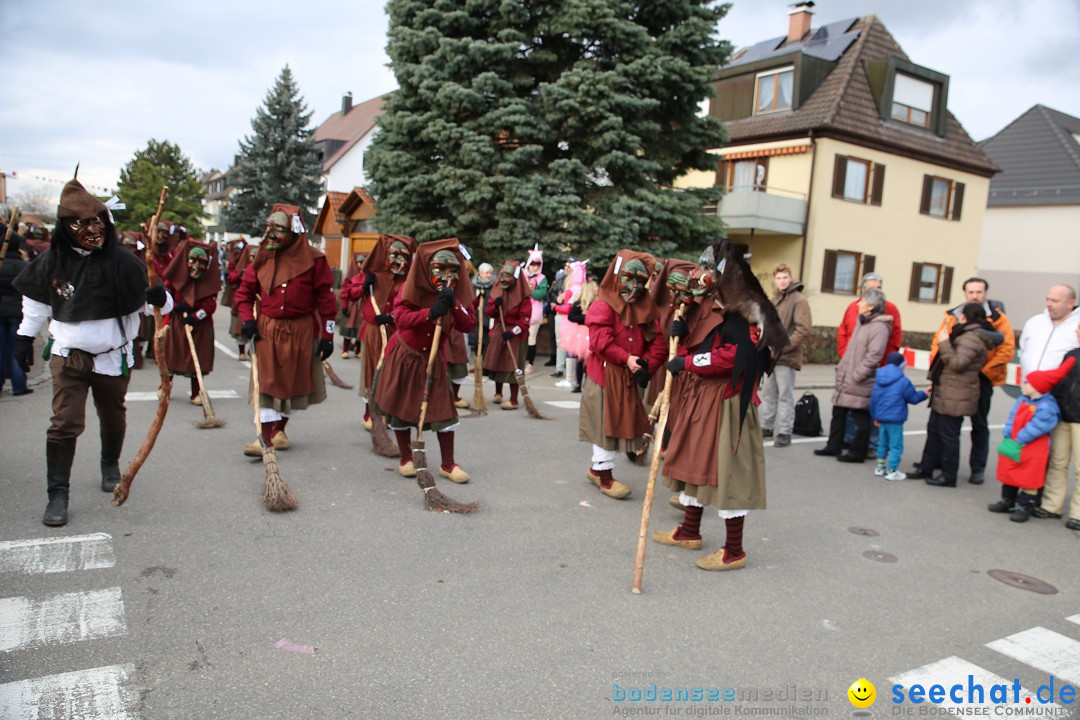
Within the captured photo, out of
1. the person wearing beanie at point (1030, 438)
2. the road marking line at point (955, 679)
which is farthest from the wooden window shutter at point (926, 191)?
the road marking line at point (955, 679)

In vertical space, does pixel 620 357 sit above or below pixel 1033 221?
below

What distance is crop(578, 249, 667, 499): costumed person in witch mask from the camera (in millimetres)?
6242

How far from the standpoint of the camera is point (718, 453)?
199 inches

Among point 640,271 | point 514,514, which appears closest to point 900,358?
point 640,271

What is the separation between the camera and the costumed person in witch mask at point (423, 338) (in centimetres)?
634

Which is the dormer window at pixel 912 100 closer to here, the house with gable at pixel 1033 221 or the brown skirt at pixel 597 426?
the house with gable at pixel 1033 221

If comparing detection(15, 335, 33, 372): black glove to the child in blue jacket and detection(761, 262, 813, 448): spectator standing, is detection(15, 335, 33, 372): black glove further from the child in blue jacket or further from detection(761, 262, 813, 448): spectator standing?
A: the child in blue jacket

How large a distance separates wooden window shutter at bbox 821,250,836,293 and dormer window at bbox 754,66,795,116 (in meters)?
5.09

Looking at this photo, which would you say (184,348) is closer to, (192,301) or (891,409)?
(192,301)

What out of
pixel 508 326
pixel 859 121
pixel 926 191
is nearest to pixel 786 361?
pixel 508 326

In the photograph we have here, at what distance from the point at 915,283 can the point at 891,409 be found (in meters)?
21.4

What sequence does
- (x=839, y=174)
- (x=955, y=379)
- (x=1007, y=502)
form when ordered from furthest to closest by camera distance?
(x=839, y=174) < (x=955, y=379) < (x=1007, y=502)

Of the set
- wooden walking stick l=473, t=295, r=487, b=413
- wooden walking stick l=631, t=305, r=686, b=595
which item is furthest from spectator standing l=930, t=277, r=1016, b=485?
wooden walking stick l=473, t=295, r=487, b=413

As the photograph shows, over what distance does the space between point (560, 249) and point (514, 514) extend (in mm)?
10213
